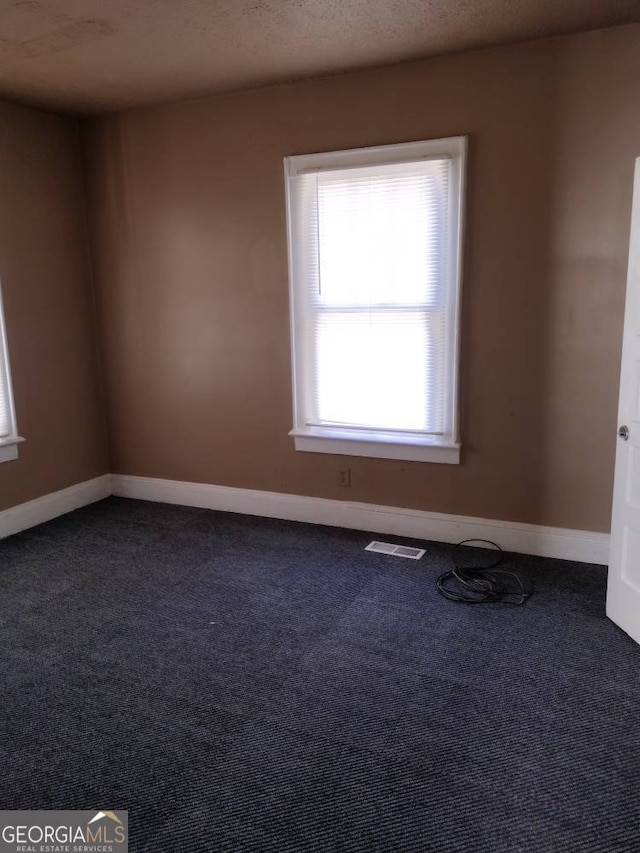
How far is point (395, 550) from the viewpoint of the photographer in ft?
11.7

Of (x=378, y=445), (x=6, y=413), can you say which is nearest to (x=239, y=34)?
(x=378, y=445)

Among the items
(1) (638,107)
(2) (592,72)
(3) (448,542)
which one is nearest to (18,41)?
(2) (592,72)

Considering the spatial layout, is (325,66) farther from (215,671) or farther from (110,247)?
(215,671)

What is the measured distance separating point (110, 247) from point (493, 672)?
362 centimetres

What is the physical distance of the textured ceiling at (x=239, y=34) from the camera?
2559 millimetres

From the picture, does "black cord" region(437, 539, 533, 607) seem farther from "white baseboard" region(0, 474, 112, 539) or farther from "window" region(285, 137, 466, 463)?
"white baseboard" region(0, 474, 112, 539)

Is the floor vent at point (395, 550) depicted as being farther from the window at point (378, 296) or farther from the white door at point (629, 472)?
the white door at point (629, 472)

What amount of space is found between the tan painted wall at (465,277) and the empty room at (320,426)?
0.06ft

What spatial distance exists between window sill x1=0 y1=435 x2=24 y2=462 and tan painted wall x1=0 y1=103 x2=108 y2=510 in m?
0.04

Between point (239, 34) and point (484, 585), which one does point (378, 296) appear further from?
point (484, 585)

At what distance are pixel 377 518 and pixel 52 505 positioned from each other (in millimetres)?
2214

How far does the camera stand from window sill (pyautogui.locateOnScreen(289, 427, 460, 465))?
356 cm

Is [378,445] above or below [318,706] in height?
above

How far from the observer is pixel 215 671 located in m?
2.46
